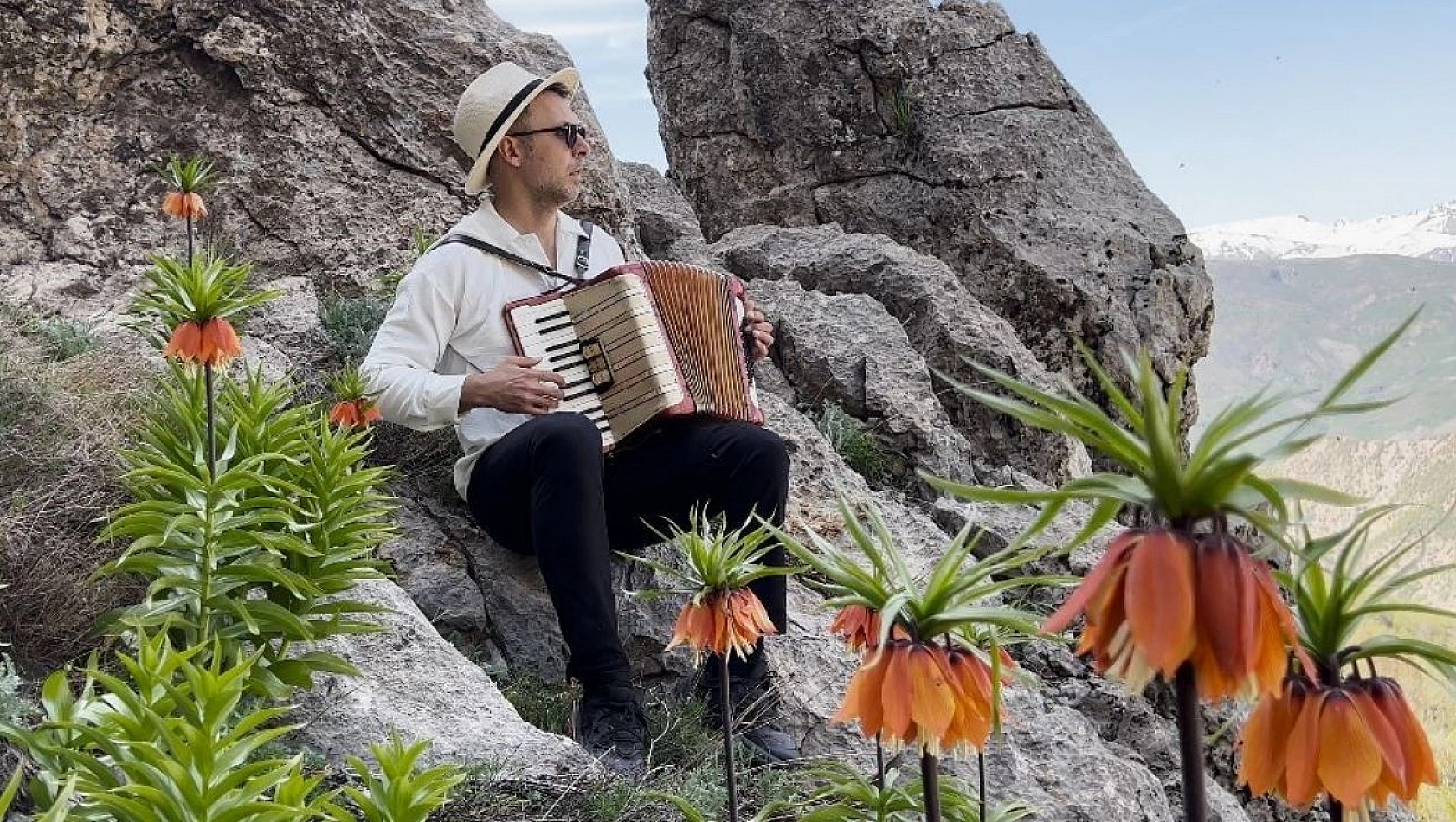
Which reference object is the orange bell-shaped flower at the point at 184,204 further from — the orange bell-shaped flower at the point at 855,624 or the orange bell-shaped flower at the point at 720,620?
the orange bell-shaped flower at the point at 855,624

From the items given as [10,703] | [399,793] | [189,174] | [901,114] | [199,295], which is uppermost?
[901,114]

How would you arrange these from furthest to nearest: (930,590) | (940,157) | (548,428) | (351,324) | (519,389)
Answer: (940,157) < (351,324) < (519,389) < (548,428) < (930,590)

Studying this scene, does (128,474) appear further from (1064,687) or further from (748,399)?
(1064,687)

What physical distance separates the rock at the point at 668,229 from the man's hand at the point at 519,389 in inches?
210

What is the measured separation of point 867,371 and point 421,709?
4.84 meters

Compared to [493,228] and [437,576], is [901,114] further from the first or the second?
[437,576]

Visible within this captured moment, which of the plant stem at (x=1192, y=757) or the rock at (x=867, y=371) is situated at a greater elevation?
the plant stem at (x=1192, y=757)

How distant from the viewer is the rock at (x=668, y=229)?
10.4 metres

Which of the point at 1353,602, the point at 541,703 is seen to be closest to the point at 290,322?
the point at 541,703

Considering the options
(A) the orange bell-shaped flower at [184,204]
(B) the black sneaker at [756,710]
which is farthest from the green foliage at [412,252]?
(B) the black sneaker at [756,710]

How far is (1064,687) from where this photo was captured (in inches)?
250

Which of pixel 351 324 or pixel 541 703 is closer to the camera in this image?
pixel 541 703

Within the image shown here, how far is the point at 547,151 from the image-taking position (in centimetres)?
543

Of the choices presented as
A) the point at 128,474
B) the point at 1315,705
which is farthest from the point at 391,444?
the point at 1315,705
